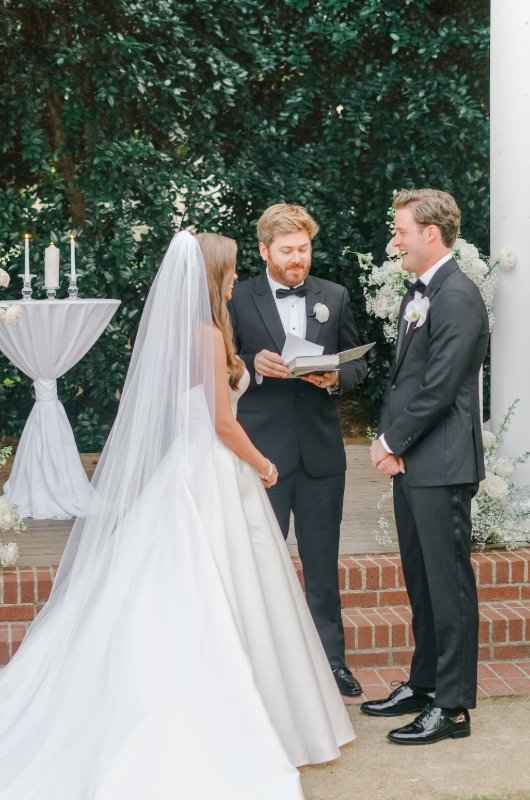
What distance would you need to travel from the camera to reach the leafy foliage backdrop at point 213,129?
22.4 ft

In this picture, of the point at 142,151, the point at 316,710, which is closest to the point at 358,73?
the point at 142,151

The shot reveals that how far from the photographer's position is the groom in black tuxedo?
290cm

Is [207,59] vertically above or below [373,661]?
above

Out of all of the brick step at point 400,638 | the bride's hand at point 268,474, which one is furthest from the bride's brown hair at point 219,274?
the brick step at point 400,638

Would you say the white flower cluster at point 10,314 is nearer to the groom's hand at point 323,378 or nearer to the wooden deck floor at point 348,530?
the wooden deck floor at point 348,530

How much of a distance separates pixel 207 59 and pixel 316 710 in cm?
565

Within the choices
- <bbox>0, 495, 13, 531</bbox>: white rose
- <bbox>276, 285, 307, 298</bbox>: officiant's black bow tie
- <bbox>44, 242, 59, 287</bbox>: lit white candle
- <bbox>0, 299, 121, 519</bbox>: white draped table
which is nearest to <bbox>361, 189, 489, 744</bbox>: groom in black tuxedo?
<bbox>276, 285, 307, 298</bbox>: officiant's black bow tie

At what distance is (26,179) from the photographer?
7.17 m

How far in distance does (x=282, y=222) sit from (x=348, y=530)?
2.01m

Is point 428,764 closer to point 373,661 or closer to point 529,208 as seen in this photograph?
point 373,661

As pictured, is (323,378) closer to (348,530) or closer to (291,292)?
(291,292)

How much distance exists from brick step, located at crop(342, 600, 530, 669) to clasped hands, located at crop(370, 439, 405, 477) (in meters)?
1.01

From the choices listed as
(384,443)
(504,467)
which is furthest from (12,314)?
(504,467)

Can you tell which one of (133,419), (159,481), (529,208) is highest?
(529,208)
